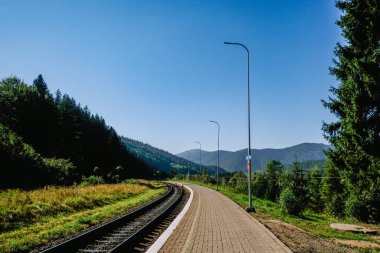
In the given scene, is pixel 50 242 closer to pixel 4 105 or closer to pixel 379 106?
pixel 379 106

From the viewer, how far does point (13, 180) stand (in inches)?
1163

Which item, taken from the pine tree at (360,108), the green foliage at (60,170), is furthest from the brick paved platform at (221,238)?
the green foliage at (60,170)

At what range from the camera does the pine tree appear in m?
17.4

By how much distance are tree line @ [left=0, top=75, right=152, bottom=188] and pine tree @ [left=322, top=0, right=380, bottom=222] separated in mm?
28917

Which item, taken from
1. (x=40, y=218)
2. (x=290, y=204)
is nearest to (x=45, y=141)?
(x=40, y=218)

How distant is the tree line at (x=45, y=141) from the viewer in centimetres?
3125

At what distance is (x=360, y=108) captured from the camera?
1786 centimetres

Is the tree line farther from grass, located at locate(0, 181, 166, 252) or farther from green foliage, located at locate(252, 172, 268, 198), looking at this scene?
green foliage, located at locate(252, 172, 268, 198)

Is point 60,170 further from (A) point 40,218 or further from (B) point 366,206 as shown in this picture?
(B) point 366,206

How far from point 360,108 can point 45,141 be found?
162ft

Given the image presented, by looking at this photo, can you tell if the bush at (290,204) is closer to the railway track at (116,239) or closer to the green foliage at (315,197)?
the railway track at (116,239)

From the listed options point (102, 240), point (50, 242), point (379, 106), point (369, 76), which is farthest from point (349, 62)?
point (50, 242)

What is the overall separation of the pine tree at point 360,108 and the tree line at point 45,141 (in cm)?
2892

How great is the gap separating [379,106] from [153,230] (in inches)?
578
